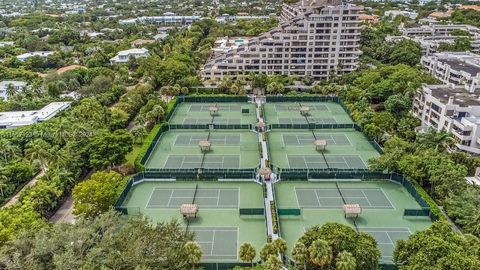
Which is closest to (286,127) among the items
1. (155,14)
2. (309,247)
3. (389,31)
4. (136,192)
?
(136,192)

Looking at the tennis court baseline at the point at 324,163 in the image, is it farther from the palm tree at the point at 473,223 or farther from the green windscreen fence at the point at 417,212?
the palm tree at the point at 473,223

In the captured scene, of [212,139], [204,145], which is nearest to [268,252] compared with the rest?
[204,145]

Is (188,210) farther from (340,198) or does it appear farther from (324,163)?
(324,163)

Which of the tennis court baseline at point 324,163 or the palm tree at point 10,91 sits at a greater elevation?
the palm tree at point 10,91

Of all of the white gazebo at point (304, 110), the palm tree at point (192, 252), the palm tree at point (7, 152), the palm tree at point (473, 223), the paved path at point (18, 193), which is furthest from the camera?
the white gazebo at point (304, 110)

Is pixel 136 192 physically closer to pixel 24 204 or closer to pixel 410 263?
pixel 24 204

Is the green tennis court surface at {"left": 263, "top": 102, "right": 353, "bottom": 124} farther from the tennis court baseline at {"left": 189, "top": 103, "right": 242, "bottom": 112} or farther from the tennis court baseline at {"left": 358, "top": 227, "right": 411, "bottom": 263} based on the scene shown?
the tennis court baseline at {"left": 358, "top": 227, "right": 411, "bottom": 263}

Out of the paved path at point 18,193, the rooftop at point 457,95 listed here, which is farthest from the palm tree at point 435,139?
the paved path at point 18,193
